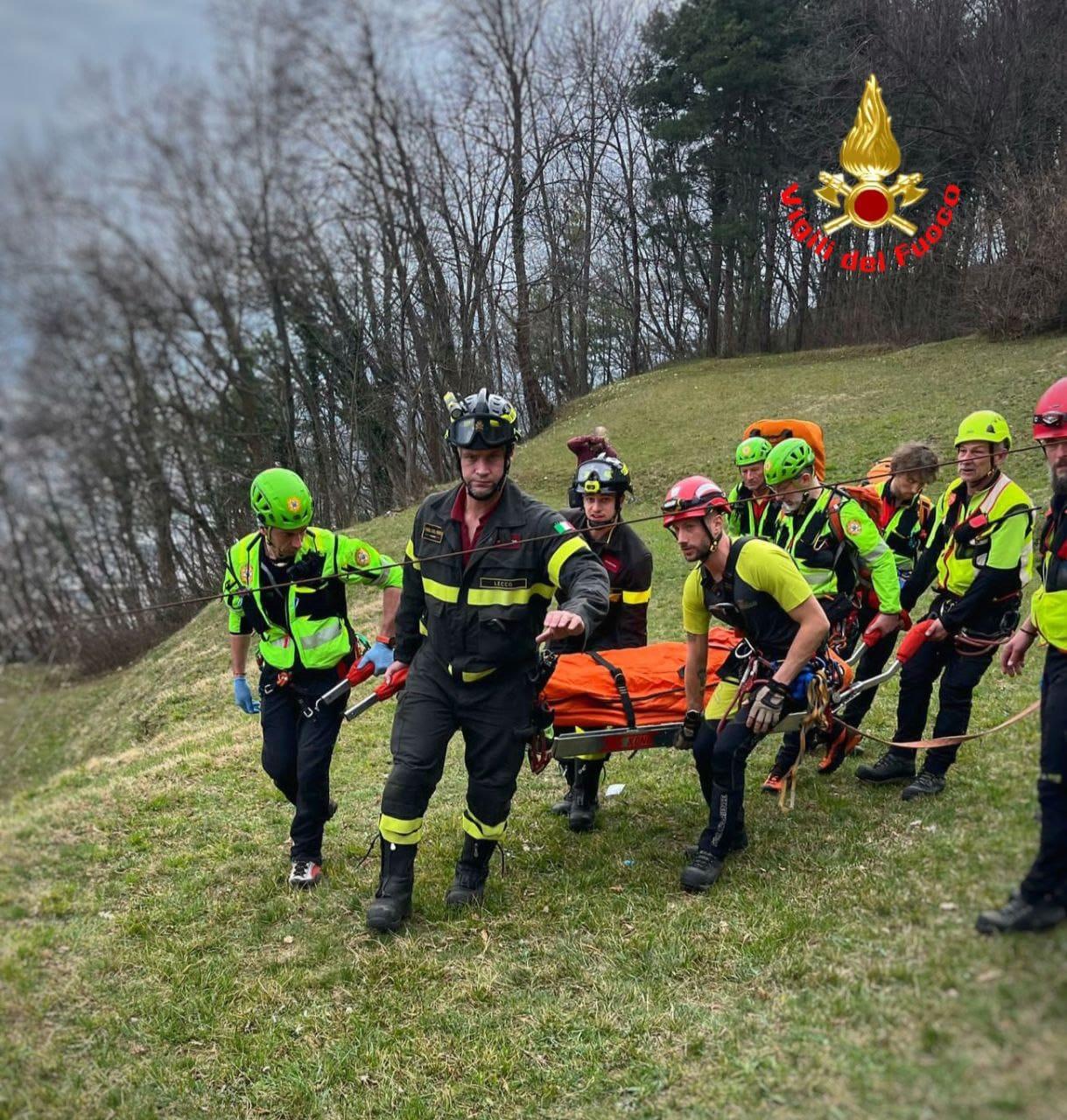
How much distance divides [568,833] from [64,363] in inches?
163

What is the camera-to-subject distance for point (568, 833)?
5.22m

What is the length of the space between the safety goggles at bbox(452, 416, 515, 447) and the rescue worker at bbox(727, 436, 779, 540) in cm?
208

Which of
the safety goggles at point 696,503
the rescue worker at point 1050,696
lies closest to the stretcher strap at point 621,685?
the safety goggles at point 696,503

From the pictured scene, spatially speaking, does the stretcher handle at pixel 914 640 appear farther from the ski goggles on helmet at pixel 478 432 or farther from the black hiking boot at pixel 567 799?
the ski goggles on helmet at pixel 478 432

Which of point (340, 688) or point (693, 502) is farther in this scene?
point (340, 688)

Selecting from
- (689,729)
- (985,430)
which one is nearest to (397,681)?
(689,729)

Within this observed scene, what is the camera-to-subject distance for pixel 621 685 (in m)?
4.52

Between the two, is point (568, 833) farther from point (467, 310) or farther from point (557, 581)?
point (467, 310)

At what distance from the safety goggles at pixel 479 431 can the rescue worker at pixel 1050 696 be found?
2259 mm

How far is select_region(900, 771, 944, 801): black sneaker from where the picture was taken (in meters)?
3.50

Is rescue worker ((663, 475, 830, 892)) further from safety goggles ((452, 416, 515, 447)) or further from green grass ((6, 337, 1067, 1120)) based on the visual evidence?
safety goggles ((452, 416, 515, 447))

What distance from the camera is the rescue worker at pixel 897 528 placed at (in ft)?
18.9

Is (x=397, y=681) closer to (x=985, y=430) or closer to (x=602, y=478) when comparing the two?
(x=602, y=478)

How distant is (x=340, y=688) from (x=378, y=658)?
262mm
